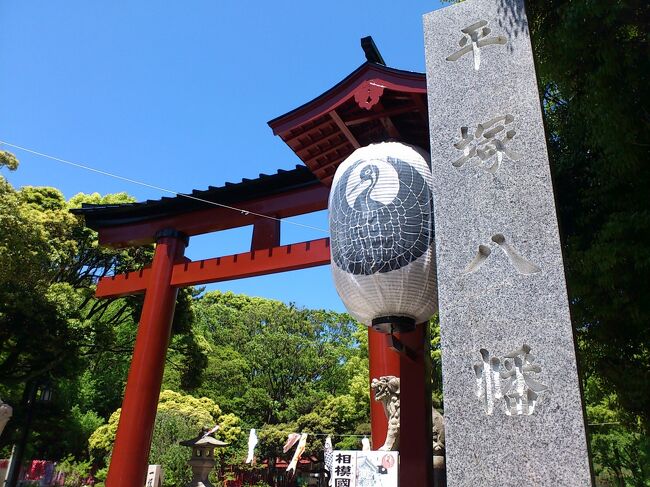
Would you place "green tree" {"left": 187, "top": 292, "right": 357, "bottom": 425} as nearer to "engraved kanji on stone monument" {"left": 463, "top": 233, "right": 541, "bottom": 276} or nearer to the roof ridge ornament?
the roof ridge ornament

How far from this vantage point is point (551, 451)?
284 centimetres

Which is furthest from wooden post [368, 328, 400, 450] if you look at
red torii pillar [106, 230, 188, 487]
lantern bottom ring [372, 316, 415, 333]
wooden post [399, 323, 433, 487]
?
red torii pillar [106, 230, 188, 487]

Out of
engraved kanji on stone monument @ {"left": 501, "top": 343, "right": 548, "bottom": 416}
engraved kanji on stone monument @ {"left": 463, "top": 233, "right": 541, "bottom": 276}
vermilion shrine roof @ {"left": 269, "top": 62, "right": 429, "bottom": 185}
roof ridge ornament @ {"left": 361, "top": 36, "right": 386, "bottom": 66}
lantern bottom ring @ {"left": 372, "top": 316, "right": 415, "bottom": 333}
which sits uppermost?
roof ridge ornament @ {"left": 361, "top": 36, "right": 386, "bottom": 66}

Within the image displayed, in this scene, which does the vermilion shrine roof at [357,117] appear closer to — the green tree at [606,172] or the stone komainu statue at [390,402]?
the green tree at [606,172]

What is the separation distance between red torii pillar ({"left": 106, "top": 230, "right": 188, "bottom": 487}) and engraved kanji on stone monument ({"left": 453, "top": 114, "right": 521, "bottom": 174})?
21.8ft

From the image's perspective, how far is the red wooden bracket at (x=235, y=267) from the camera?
7.80 m

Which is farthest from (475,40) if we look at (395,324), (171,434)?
(171,434)

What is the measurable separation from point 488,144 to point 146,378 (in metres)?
7.03

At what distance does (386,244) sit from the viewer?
13.1 feet

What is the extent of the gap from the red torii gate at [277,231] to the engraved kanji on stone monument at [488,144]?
3.62 ft

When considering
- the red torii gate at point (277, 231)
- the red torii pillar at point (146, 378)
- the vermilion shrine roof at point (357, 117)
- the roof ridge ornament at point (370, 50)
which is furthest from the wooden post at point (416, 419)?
the red torii pillar at point (146, 378)

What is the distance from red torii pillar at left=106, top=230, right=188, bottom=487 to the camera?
312 inches

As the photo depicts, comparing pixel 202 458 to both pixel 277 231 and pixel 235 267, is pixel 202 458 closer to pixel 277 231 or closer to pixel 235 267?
pixel 235 267

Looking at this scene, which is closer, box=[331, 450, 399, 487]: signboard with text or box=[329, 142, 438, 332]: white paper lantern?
box=[331, 450, 399, 487]: signboard with text
